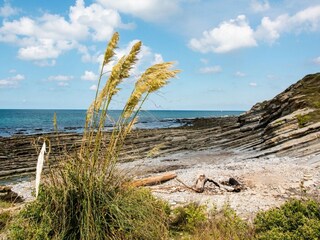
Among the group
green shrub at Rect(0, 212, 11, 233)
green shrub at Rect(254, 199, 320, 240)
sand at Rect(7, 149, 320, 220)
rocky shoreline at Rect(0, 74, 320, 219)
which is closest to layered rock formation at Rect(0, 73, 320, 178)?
rocky shoreline at Rect(0, 74, 320, 219)

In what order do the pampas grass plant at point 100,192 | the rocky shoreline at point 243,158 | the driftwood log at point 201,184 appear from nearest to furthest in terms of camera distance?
the pampas grass plant at point 100,192, the rocky shoreline at point 243,158, the driftwood log at point 201,184

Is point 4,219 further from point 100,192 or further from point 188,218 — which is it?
point 188,218

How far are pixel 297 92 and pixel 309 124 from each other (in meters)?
6.47

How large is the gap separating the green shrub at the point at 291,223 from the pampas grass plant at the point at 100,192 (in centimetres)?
161

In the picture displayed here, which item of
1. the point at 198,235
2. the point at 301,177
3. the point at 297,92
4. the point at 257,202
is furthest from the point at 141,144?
the point at 198,235

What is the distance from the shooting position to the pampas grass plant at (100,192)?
473 cm

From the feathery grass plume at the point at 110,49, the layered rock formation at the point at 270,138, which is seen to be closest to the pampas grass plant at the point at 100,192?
the feathery grass plume at the point at 110,49

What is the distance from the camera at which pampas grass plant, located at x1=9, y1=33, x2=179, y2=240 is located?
4730mm

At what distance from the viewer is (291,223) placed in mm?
5637

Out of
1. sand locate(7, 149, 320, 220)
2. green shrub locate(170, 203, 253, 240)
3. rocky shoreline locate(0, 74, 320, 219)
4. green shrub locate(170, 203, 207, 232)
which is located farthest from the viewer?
rocky shoreline locate(0, 74, 320, 219)

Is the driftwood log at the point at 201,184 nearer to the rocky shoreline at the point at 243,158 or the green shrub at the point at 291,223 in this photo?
the rocky shoreline at the point at 243,158

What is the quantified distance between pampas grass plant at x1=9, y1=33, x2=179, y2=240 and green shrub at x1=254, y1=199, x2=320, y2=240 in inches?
63.3

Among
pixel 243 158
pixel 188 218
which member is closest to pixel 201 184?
pixel 188 218

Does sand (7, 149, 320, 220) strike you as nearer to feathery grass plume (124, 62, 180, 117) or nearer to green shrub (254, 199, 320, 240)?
green shrub (254, 199, 320, 240)
